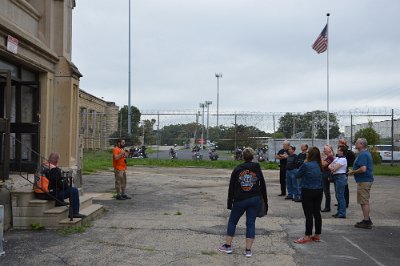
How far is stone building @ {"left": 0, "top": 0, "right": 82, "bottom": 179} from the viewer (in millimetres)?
10391

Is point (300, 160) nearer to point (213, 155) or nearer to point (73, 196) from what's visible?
point (73, 196)

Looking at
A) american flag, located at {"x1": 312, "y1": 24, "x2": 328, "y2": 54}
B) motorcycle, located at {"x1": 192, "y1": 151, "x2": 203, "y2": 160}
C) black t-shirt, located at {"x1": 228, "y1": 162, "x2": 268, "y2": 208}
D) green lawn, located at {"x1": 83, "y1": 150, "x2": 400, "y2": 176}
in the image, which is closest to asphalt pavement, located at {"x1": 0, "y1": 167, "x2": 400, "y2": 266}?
black t-shirt, located at {"x1": 228, "y1": 162, "x2": 268, "y2": 208}

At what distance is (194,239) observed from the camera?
27.5 ft

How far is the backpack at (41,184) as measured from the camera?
924 centimetres

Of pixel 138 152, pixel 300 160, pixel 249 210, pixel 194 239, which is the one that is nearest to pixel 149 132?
pixel 138 152

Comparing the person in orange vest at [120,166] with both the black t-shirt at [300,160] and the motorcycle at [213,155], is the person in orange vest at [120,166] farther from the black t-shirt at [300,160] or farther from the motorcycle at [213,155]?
the motorcycle at [213,155]

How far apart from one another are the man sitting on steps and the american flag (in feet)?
71.6

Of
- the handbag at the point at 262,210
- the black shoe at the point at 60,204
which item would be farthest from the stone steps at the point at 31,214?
the handbag at the point at 262,210

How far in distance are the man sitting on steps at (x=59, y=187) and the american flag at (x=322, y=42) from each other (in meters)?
21.8

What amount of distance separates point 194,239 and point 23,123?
5.14 m

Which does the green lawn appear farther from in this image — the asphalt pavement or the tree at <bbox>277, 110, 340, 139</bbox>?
the asphalt pavement

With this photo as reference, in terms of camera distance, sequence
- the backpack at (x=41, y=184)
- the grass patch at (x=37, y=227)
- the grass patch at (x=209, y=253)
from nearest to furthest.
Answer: the grass patch at (x=209, y=253) < the grass patch at (x=37, y=227) < the backpack at (x=41, y=184)

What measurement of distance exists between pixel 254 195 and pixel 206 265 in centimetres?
130

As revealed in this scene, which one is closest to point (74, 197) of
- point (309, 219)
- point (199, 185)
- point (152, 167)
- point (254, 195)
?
point (254, 195)
